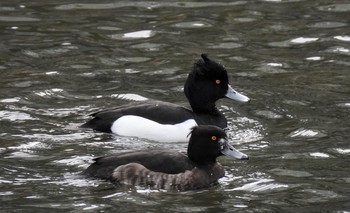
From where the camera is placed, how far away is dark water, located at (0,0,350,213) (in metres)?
9.37

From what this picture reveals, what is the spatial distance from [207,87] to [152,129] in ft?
3.11

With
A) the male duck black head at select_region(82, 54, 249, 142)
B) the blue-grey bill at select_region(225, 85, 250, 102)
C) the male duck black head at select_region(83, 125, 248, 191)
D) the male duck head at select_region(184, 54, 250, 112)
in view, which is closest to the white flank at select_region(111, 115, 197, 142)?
the male duck black head at select_region(82, 54, 249, 142)

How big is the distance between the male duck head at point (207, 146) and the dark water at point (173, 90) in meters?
0.25

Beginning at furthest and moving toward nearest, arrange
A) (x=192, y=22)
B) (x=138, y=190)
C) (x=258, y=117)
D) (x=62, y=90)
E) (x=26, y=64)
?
1. (x=192, y=22)
2. (x=26, y=64)
3. (x=62, y=90)
4. (x=258, y=117)
5. (x=138, y=190)

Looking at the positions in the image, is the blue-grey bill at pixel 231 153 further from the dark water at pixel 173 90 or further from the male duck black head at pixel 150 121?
the male duck black head at pixel 150 121

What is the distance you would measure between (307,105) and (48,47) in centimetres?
397

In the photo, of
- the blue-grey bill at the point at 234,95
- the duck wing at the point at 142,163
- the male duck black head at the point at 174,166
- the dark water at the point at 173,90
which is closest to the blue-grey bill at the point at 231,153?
the male duck black head at the point at 174,166

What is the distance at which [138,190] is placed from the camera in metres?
9.46

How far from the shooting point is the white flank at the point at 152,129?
1153 centimetres

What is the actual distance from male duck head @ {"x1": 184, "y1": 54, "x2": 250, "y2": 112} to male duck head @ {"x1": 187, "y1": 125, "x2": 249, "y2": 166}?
2149 mm

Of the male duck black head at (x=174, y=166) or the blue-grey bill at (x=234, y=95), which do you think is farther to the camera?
the blue-grey bill at (x=234, y=95)

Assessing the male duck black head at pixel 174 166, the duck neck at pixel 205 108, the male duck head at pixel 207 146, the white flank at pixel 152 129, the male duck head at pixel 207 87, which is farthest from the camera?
the duck neck at pixel 205 108

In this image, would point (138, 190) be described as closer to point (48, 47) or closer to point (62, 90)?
point (62, 90)

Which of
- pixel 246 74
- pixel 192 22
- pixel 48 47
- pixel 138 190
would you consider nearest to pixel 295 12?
pixel 192 22
